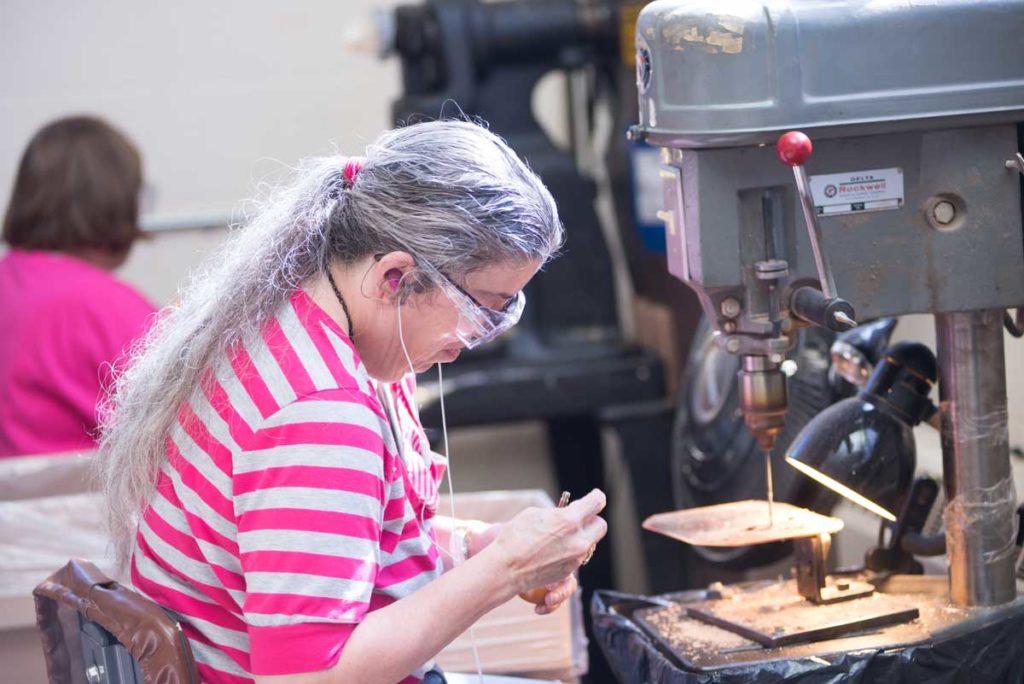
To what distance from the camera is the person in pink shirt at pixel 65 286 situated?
2262 millimetres

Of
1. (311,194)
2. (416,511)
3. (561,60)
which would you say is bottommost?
(416,511)

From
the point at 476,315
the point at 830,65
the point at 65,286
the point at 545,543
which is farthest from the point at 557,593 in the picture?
the point at 65,286

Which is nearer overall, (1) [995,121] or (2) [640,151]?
(1) [995,121]

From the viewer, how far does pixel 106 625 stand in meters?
1.12

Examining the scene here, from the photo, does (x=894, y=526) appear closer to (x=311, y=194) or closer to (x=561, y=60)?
(x=311, y=194)

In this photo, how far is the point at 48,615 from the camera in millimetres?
1225

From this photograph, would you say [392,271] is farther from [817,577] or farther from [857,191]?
[817,577]

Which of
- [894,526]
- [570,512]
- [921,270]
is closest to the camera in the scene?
[570,512]

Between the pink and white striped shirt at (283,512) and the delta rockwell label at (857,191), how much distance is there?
0.46 m

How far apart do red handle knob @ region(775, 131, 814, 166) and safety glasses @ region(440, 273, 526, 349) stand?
279 mm

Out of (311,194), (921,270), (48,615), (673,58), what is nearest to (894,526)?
(921,270)

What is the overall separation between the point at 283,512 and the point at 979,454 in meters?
0.69

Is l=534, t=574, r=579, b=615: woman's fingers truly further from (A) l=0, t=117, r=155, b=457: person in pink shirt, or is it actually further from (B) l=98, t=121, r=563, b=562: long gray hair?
(A) l=0, t=117, r=155, b=457: person in pink shirt

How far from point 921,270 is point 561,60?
1.72 metres
